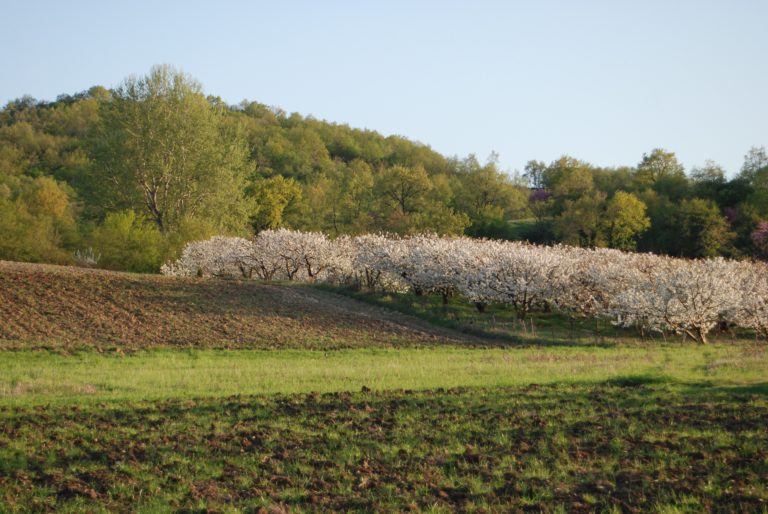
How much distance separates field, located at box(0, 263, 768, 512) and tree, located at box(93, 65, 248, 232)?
28.7 meters

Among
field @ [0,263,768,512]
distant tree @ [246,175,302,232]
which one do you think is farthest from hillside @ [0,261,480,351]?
distant tree @ [246,175,302,232]

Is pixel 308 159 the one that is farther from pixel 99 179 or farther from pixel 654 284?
pixel 654 284

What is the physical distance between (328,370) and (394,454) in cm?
1112

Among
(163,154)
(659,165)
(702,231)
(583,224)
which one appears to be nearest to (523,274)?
(163,154)

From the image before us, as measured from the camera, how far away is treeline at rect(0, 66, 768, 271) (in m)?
58.2

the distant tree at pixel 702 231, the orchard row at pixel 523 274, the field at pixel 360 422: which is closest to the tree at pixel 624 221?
the distant tree at pixel 702 231

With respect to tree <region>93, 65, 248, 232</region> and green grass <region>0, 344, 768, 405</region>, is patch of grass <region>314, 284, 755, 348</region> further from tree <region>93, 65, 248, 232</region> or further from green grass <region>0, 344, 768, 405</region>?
tree <region>93, 65, 248, 232</region>

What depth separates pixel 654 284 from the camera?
3897cm

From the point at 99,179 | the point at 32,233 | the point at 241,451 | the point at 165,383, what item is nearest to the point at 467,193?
the point at 99,179

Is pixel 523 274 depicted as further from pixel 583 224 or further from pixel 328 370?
pixel 583 224

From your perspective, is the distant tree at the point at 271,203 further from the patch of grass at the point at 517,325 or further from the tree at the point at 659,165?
the tree at the point at 659,165

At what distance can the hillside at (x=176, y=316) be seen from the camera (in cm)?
2984

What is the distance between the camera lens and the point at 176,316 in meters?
35.2

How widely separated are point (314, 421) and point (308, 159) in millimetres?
106511
